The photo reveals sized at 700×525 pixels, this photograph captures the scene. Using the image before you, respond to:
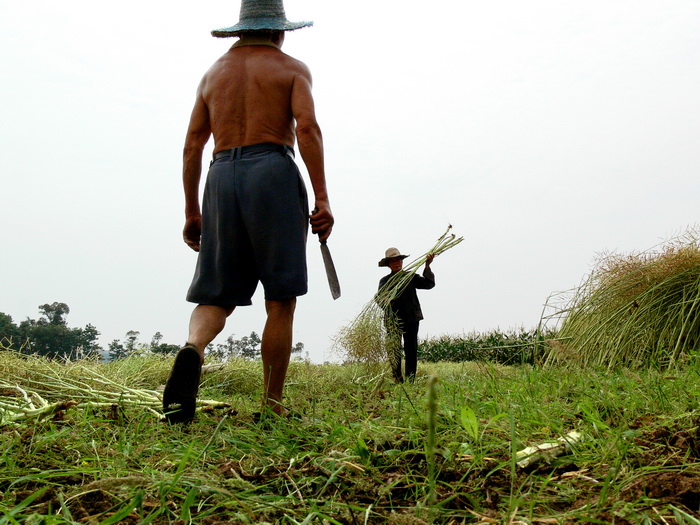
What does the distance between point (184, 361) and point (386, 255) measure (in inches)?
190

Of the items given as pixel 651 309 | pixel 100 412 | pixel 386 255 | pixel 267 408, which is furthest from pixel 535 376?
pixel 386 255

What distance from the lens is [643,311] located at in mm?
5492

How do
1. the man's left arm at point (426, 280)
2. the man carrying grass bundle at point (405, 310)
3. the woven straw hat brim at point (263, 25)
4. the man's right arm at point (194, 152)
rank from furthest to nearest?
the man's left arm at point (426, 280) → the man carrying grass bundle at point (405, 310) → the man's right arm at point (194, 152) → the woven straw hat brim at point (263, 25)

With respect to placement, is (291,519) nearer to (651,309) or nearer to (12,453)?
(12,453)

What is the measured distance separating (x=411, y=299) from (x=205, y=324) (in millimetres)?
4139

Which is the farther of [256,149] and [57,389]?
[57,389]

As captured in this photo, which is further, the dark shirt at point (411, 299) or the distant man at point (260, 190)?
the dark shirt at point (411, 299)

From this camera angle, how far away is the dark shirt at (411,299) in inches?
294

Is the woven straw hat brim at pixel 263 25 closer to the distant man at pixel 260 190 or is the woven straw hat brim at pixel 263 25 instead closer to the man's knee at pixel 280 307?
the distant man at pixel 260 190

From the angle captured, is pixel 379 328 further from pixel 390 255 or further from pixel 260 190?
pixel 260 190

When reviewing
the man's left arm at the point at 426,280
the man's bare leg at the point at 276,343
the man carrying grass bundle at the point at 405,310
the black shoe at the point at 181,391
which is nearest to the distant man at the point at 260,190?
the man's bare leg at the point at 276,343

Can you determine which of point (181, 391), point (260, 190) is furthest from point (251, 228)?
point (181, 391)

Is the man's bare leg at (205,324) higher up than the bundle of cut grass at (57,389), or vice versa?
the man's bare leg at (205,324)

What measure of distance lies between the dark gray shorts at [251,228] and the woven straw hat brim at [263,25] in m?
0.79
